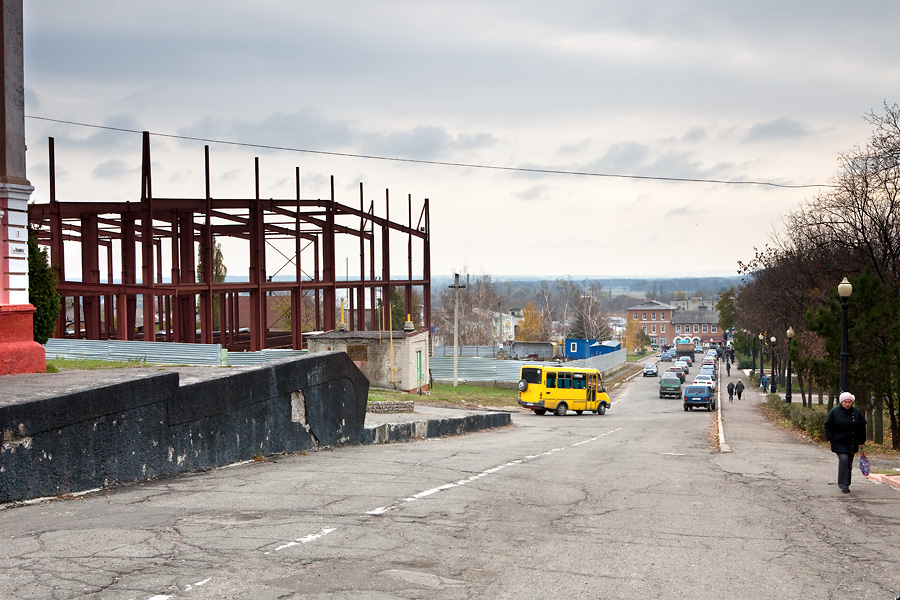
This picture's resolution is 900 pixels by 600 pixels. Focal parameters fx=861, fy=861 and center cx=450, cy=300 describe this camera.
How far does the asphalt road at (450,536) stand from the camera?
20.9 feet

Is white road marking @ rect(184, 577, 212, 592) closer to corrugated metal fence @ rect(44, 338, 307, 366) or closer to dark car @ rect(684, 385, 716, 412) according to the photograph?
corrugated metal fence @ rect(44, 338, 307, 366)

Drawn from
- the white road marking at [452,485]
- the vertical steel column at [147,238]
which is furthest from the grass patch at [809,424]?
the vertical steel column at [147,238]

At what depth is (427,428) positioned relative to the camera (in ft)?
71.5

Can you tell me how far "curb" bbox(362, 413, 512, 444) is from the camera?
1812 centimetres

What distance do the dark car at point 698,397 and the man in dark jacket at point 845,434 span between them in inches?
1563

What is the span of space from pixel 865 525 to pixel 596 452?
948 centimetres

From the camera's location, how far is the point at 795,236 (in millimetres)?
50531

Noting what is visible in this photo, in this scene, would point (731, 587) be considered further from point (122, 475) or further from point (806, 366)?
point (806, 366)

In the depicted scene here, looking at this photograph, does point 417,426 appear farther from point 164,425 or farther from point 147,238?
point 147,238

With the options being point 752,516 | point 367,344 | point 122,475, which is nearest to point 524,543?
point 752,516

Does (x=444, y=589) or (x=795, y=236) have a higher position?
(x=795, y=236)

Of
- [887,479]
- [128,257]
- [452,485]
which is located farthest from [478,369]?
[452,485]

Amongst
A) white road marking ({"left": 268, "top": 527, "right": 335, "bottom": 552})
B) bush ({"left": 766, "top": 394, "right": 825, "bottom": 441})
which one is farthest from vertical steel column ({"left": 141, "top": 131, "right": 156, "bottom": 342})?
white road marking ({"left": 268, "top": 527, "right": 335, "bottom": 552})

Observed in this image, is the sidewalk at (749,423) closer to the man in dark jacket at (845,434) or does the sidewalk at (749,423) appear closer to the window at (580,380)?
the man in dark jacket at (845,434)
